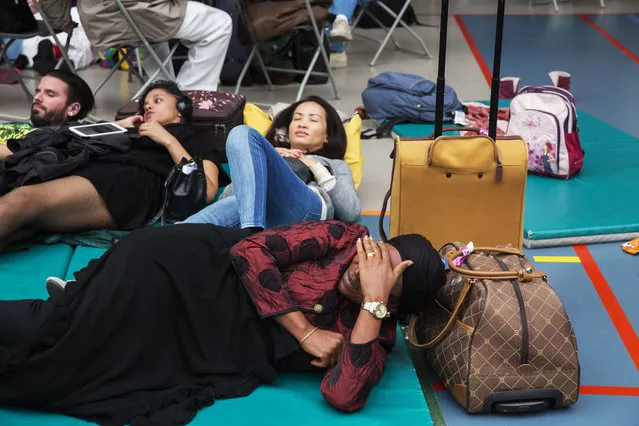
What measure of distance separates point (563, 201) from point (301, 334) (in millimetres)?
2042

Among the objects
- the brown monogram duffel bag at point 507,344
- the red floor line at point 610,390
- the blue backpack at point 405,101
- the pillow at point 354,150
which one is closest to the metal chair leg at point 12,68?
the pillow at point 354,150

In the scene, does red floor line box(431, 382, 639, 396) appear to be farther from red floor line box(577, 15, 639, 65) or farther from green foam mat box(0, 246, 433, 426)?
red floor line box(577, 15, 639, 65)

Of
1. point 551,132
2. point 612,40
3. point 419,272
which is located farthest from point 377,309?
point 612,40

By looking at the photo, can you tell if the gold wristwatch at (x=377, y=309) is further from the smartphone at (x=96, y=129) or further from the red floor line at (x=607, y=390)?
the smartphone at (x=96, y=129)

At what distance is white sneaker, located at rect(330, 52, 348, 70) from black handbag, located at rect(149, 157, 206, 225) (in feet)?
11.4

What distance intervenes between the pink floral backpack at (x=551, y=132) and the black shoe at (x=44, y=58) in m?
3.82

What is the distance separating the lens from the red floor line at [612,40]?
725 cm

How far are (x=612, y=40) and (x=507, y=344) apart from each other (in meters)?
6.07

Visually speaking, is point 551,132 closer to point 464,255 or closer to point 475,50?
point 464,255

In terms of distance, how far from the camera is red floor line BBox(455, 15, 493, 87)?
6.75 metres

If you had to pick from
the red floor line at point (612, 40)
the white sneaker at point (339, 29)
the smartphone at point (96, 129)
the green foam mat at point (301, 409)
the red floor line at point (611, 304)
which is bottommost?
the red floor line at point (612, 40)

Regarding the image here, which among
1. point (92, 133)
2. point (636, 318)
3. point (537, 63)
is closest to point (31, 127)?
point (92, 133)

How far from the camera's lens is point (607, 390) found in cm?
277

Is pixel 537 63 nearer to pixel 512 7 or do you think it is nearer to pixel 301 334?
pixel 512 7
